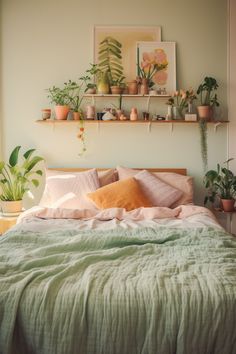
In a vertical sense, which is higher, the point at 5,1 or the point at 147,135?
the point at 5,1

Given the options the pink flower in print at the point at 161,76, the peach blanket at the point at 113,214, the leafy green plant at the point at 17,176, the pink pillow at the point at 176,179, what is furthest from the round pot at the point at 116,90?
the peach blanket at the point at 113,214

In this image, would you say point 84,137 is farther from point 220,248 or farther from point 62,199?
point 220,248

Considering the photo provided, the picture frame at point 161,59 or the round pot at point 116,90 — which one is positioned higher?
the picture frame at point 161,59

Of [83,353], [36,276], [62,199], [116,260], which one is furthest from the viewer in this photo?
[62,199]

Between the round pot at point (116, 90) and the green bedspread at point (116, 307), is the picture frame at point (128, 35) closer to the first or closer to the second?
the round pot at point (116, 90)

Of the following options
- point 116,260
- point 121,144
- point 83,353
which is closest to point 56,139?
point 121,144

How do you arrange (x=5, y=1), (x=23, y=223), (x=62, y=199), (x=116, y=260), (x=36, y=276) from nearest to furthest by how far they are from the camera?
1. (x=36, y=276)
2. (x=116, y=260)
3. (x=23, y=223)
4. (x=62, y=199)
5. (x=5, y=1)

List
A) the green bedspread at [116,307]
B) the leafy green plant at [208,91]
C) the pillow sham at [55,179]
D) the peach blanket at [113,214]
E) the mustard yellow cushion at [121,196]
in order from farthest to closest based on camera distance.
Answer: the leafy green plant at [208,91]
the pillow sham at [55,179]
the mustard yellow cushion at [121,196]
the peach blanket at [113,214]
the green bedspread at [116,307]

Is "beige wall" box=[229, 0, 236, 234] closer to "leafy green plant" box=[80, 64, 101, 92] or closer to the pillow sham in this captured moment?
the pillow sham

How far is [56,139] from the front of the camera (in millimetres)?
3592

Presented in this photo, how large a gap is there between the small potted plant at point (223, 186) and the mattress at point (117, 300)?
1.64 metres

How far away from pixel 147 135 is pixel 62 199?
120 centimetres

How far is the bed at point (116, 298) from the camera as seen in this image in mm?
1201

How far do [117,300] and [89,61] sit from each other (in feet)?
9.30
